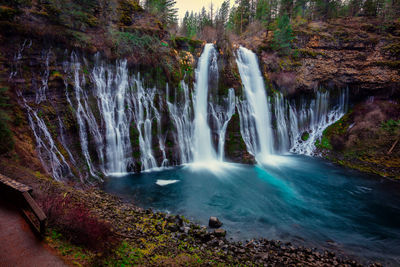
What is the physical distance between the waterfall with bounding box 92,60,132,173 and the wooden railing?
7.68 m

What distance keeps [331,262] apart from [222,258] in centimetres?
357

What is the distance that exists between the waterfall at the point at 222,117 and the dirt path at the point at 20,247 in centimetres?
1361

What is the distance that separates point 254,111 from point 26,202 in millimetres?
17699

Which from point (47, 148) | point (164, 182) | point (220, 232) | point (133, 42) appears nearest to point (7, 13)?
point (133, 42)

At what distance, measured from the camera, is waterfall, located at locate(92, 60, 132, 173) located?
42.8 feet

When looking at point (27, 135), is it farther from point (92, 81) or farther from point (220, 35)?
point (220, 35)

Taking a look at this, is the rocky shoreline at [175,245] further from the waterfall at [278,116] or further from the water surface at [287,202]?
the waterfall at [278,116]

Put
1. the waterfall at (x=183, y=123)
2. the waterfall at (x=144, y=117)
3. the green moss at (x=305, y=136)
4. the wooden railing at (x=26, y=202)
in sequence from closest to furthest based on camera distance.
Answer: the wooden railing at (x=26, y=202)
the waterfall at (x=144, y=117)
the waterfall at (x=183, y=123)
the green moss at (x=305, y=136)

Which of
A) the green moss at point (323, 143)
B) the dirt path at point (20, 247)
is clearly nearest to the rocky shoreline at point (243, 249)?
the dirt path at point (20, 247)

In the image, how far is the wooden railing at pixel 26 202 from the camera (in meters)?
4.31

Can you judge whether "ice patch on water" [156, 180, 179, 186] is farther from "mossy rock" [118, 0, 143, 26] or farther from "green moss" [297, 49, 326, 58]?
"green moss" [297, 49, 326, 58]

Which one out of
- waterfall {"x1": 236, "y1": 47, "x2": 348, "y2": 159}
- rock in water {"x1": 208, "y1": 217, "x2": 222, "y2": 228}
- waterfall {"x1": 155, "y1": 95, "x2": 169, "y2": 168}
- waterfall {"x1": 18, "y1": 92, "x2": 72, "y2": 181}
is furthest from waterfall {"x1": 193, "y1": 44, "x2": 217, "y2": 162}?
waterfall {"x1": 18, "y1": 92, "x2": 72, "y2": 181}

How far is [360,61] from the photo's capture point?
2258cm

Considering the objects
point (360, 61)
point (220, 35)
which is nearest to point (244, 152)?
point (220, 35)
